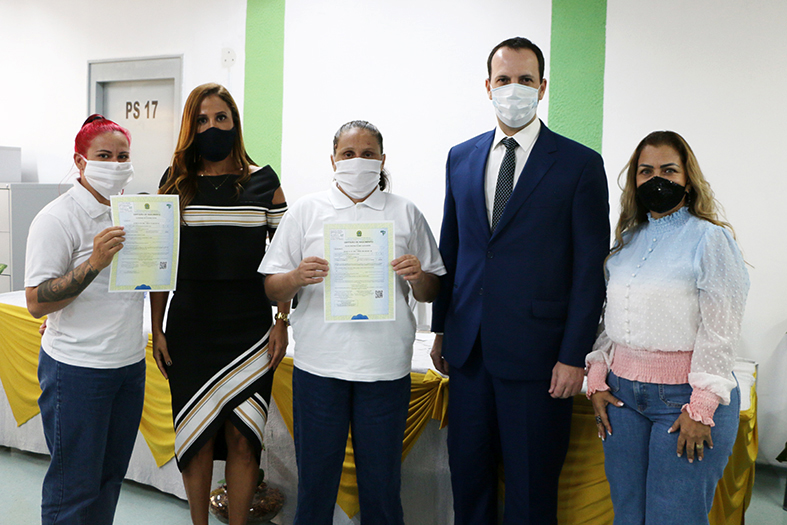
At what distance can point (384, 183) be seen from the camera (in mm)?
1907

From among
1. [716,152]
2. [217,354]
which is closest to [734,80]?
Answer: [716,152]

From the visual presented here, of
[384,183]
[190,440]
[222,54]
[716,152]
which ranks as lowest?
[190,440]

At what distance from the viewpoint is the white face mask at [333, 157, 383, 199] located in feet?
5.74

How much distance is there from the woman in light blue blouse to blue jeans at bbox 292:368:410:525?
0.60 meters

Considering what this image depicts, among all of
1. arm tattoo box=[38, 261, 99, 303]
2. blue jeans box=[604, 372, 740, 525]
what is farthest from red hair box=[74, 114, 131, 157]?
blue jeans box=[604, 372, 740, 525]

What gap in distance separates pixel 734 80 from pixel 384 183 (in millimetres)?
2340

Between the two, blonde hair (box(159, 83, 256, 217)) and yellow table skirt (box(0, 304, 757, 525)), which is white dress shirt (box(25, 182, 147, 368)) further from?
yellow table skirt (box(0, 304, 757, 525))

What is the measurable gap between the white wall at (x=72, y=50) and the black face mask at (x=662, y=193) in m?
3.44

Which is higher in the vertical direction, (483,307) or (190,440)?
(483,307)

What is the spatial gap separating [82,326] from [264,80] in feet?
9.44

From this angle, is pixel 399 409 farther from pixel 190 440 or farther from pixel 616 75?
pixel 616 75

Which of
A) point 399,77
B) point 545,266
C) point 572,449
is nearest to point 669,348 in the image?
point 545,266

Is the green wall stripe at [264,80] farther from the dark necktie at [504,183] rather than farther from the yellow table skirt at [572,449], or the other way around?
the dark necktie at [504,183]

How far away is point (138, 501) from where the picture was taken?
2.82 meters
